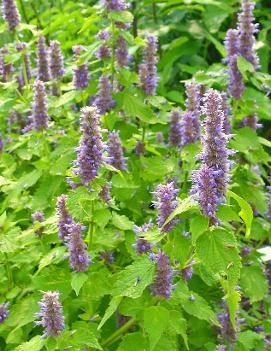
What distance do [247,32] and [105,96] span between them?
0.93 m

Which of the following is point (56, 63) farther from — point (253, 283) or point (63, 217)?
point (253, 283)

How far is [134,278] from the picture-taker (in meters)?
2.63

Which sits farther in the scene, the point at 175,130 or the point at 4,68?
the point at 4,68

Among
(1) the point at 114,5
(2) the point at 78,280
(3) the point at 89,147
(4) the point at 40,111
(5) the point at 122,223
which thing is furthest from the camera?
(4) the point at 40,111

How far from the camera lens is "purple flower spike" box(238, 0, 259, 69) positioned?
3836 mm

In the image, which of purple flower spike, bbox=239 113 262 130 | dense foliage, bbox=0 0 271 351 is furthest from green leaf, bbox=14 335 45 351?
purple flower spike, bbox=239 113 262 130

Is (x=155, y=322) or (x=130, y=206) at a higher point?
(x=155, y=322)

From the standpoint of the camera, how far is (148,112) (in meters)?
3.83

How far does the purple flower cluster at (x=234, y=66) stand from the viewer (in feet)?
12.7

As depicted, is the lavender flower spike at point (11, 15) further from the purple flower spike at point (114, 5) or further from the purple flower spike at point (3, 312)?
the purple flower spike at point (3, 312)

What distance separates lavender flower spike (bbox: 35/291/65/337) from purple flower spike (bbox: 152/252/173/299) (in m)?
0.42

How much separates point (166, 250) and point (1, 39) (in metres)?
4.41

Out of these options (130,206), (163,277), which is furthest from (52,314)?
(130,206)

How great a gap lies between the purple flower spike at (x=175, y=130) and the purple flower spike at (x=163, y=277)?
136cm
